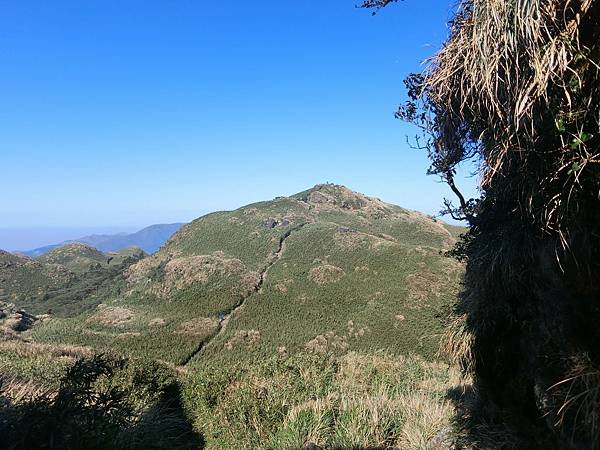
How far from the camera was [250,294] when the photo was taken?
71.9 m

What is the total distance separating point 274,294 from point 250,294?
4.74m

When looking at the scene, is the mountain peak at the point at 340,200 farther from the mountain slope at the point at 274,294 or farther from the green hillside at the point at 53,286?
the green hillside at the point at 53,286

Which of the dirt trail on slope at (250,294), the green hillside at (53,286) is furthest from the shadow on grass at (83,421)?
the green hillside at (53,286)

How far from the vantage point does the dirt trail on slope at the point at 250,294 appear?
5226 centimetres

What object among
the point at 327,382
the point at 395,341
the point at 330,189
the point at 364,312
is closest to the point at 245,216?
the point at 330,189

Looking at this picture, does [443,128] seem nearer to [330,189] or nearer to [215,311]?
[215,311]

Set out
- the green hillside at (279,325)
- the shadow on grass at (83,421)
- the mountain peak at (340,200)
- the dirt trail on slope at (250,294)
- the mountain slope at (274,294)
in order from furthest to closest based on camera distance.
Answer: the mountain peak at (340,200)
the dirt trail on slope at (250,294)
the mountain slope at (274,294)
the green hillside at (279,325)
the shadow on grass at (83,421)

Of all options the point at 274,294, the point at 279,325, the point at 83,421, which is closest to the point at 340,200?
the point at 274,294

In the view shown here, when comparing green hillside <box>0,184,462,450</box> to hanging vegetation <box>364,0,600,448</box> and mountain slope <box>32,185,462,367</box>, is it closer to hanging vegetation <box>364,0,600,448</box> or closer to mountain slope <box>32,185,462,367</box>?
mountain slope <box>32,185,462,367</box>

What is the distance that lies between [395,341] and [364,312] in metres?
11.9

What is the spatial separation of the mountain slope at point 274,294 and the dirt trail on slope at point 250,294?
24 cm

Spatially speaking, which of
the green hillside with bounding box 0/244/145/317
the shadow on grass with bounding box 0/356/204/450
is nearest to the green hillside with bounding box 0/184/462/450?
the shadow on grass with bounding box 0/356/204/450

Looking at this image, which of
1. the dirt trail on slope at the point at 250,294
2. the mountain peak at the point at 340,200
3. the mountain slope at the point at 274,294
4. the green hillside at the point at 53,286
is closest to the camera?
the mountain slope at the point at 274,294

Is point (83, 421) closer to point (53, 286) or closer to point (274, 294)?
point (274, 294)
